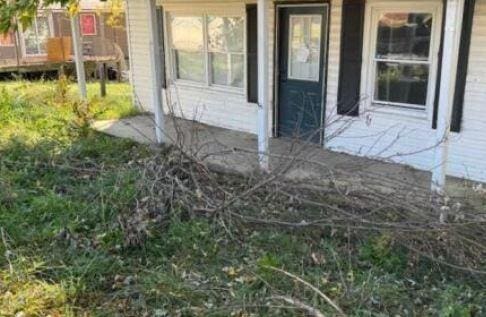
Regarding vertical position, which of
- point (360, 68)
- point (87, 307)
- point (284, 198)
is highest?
point (360, 68)

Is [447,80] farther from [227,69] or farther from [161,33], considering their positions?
[161,33]

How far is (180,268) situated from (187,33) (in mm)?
6153

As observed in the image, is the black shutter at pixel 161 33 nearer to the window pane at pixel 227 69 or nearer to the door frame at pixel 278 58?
the window pane at pixel 227 69

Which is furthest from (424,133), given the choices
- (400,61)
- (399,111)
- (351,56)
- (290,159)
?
(290,159)

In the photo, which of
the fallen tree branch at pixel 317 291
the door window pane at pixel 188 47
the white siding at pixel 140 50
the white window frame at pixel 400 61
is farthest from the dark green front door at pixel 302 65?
the fallen tree branch at pixel 317 291

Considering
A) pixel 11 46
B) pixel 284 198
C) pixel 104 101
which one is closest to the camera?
pixel 284 198

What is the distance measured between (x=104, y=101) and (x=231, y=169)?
6757 mm

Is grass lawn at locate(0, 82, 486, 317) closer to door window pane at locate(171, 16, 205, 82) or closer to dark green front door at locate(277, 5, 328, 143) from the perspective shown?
dark green front door at locate(277, 5, 328, 143)

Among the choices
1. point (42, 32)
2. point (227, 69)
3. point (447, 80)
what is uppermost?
point (42, 32)

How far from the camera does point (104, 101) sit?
12.1 metres

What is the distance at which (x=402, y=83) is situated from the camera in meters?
6.51

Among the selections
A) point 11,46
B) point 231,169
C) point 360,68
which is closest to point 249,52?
point 360,68

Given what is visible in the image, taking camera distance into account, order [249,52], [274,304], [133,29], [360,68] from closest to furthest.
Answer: [274,304]
[360,68]
[249,52]
[133,29]

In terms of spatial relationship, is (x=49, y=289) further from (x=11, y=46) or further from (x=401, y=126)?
(x=11, y=46)
